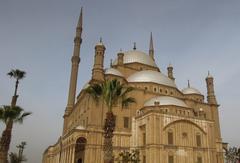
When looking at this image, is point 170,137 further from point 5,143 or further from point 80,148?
point 5,143

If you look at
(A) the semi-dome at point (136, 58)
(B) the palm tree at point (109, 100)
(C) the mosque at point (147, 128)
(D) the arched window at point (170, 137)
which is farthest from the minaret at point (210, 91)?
(B) the palm tree at point (109, 100)

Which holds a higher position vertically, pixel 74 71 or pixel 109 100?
pixel 74 71

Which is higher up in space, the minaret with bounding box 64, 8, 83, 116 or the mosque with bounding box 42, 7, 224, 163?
the minaret with bounding box 64, 8, 83, 116

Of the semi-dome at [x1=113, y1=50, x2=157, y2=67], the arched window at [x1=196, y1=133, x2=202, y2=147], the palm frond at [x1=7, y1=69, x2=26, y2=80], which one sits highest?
the semi-dome at [x1=113, y1=50, x2=157, y2=67]

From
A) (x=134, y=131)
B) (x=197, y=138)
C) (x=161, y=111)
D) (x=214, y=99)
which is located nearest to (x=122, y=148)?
(x=134, y=131)

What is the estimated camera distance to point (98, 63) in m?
37.5

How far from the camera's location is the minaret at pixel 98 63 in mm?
36675

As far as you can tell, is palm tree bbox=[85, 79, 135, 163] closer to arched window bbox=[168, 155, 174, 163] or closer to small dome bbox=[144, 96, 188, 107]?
arched window bbox=[168, 155, 174, 163]

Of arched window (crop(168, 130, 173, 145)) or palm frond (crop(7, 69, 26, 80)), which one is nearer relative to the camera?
palm frond (crop(7, 69, 26, 80))

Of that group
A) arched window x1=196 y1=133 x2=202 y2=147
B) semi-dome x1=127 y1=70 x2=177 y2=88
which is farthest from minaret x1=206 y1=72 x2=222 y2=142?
arched window x1=196 y1=133 x2=202 y2=147

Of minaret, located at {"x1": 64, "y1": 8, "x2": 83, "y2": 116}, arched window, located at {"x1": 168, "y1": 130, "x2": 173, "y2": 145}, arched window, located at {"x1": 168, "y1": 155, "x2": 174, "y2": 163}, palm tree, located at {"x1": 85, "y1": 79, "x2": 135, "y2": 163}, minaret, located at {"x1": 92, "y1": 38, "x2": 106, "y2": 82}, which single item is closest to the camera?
palm tree, located at {"x1": 85, "y1": 79, "x2": 135, "y2": 163}

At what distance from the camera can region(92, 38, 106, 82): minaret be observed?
3667cm

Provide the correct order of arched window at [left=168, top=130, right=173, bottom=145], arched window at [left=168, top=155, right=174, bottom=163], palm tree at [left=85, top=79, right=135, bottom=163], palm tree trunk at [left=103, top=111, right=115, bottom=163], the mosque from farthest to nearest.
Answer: arched window at [left=168, top=130, right=173, bottom=145]
the mosque
arched window at [left=168, top=155, right=174, bottom=163]
palm tree at [left=85, top=79, right=135, bottom=163]
palm tree trunk at [left=103, top=111, right=115, bottom=163]

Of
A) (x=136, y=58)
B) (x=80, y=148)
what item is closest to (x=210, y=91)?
(x=136, y=58)
